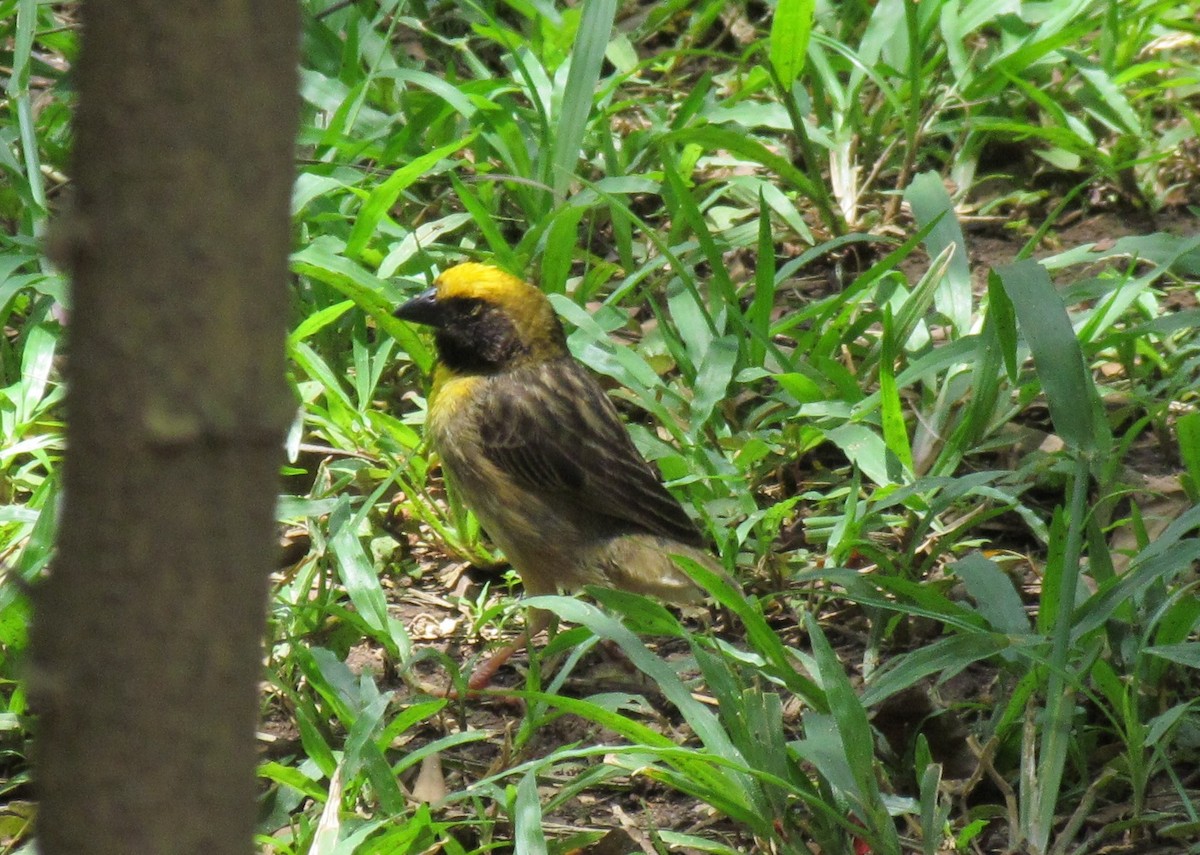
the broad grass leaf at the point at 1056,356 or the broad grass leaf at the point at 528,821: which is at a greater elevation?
the broad grass leaf at the point at 1056,356

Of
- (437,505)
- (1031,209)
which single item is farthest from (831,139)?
(437,505)

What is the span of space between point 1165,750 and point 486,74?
3.47 m

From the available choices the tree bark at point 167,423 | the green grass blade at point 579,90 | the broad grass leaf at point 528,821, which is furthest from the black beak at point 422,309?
the tree bark at point 167,423

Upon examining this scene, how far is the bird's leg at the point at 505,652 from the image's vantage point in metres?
3.86

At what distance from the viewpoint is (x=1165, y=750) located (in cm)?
308

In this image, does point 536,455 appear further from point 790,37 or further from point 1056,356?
point 790,37

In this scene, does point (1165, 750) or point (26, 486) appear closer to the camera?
point (1165, 750)

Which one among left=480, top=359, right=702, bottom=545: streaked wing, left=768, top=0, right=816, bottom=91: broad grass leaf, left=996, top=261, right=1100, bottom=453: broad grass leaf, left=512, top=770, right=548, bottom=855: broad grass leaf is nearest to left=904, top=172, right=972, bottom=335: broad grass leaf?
left=768, top=0, right=816, bottom=91: broad grass leaf

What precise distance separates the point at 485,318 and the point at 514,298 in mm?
102

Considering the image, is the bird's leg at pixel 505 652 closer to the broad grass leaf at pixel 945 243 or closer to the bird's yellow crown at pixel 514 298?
the bird's yellow crown at pixel 514 298

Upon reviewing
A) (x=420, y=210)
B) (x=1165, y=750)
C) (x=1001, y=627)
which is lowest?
(x=1165, y=750)

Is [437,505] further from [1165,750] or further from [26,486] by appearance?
[1165,750]

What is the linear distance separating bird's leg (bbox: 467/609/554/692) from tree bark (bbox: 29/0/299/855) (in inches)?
105

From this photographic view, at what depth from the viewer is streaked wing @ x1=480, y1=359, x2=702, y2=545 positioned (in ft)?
13.3
